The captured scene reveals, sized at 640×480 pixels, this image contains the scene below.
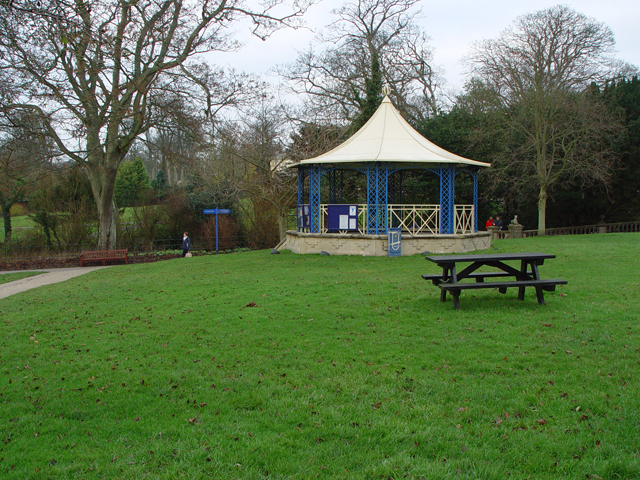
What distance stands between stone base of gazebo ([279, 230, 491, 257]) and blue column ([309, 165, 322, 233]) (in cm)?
66

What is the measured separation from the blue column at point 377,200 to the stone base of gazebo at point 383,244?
573mm

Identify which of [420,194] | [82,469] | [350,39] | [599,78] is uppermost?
[350,39]

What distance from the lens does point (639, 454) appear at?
3422 millimetres

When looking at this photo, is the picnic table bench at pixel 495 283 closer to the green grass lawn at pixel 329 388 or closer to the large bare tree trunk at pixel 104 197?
the green grass lawn at pixel 329 388

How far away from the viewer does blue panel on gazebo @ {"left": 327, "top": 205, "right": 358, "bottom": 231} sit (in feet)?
58.4

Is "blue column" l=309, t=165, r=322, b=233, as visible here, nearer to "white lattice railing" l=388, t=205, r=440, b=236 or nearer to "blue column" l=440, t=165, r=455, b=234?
"white lattice railing" l=388, t=205, r=440, b=236

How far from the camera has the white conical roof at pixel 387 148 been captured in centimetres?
1732

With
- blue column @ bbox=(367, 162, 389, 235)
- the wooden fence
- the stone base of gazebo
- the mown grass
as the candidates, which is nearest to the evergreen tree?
the mown grass

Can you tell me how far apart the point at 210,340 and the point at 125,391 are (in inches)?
72.8

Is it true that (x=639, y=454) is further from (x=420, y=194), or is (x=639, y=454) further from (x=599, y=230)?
(x=599, y=230)

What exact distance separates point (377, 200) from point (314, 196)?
278 centimetres

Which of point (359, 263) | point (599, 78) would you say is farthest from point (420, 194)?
point (359, 263)

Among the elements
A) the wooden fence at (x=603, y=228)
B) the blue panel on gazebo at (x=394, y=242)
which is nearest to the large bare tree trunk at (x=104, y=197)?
the blue panel on gazebo at (x=394, y=242)

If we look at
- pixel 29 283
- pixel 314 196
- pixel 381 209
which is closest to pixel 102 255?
pixel 29 283
